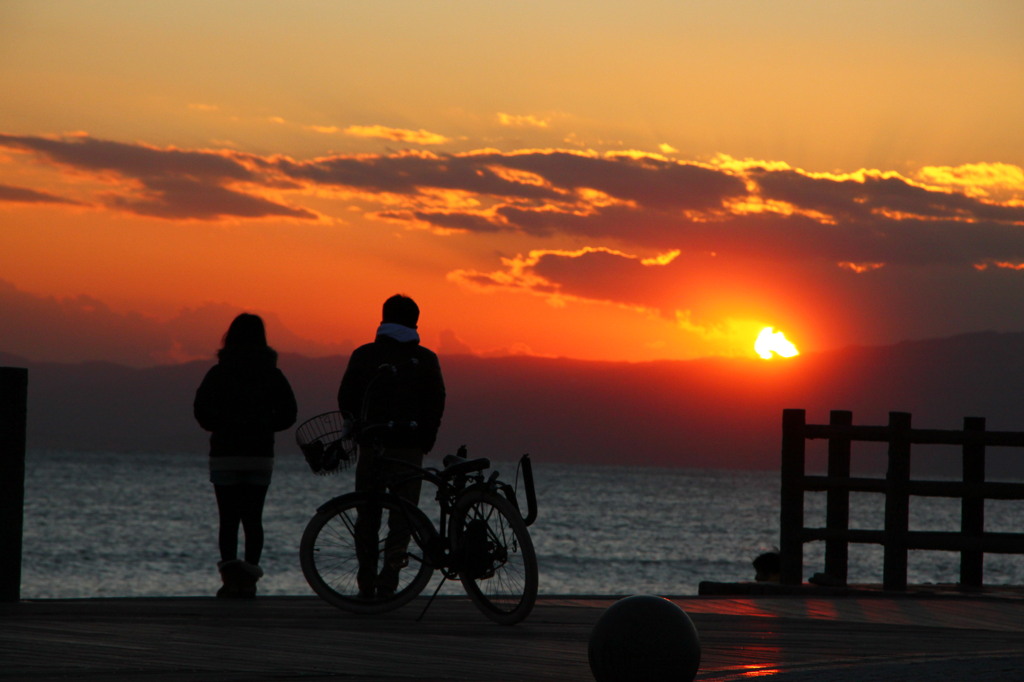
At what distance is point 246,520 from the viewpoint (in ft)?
30.7

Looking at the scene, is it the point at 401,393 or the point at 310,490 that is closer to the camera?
the point at 401,393

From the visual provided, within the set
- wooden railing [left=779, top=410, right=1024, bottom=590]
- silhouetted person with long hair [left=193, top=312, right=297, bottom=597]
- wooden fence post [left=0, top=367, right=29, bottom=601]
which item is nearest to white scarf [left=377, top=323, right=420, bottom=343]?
silhouetted person with long hair [left=193, top=312, right=297, bottom=597]

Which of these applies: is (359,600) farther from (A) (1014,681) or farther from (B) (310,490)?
(B) (310,490)

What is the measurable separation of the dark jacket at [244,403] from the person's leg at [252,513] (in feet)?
0.80

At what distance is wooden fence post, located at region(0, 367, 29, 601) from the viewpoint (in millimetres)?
8438

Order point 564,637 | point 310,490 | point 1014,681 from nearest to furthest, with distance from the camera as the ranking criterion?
1. point 1014,681
2. point 564,637
3. point 310,490

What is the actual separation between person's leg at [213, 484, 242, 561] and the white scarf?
1.66 m

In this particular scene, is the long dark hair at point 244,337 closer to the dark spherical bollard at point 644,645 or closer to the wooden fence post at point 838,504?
the dark spherical bollard at point 644,645

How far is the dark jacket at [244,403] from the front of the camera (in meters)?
9.33

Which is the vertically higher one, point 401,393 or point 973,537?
point 401,393

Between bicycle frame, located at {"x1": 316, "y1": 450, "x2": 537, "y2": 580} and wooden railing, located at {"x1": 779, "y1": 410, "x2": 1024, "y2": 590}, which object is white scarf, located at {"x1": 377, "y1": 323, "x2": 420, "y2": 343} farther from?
wooden railing, located at {"x1": 779, "y1": 410, "x2": 1024, "y2": 590}

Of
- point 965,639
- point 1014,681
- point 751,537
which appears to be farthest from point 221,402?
point 751,537

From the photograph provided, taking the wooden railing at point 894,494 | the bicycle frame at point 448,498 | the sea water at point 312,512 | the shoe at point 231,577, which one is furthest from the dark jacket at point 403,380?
the sea water at point 312,512

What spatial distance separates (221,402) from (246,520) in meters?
0.82
